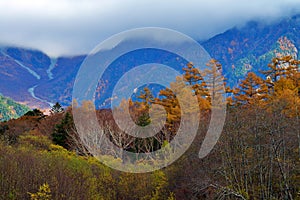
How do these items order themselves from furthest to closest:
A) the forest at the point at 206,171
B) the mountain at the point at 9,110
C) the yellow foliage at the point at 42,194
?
the mountain at the point at 9,110
the forest at the point at 206,171
the yellow foliage at the point at 42,194

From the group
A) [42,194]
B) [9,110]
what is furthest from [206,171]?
[9,110]

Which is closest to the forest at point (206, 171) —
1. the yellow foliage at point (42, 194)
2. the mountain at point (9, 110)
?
the yellow foliage at point (42, 194)

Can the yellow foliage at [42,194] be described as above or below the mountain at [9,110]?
below

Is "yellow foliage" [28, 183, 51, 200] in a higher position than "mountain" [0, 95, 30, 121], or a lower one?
lower

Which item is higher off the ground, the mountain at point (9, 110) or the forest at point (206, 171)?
the mountain at point (9, 110)

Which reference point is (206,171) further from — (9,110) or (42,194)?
(9,110)

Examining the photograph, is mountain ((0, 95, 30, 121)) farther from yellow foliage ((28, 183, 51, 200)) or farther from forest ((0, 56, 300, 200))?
yellow foliage ((28, 183, 51, 200))

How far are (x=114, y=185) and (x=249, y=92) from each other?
57.4 ft

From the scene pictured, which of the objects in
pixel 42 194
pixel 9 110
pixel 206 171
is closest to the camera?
pixel 42 194

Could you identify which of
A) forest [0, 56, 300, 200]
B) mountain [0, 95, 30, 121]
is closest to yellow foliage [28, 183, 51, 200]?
forest [0, 56, 300, 200]

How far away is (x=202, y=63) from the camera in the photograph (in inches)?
1383

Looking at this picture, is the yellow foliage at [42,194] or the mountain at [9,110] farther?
the mountain at [9,110]

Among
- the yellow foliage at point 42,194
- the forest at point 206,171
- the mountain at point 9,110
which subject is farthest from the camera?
the mountain at point 9,110

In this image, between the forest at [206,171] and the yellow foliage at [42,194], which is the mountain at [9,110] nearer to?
the forest at [206,171]
